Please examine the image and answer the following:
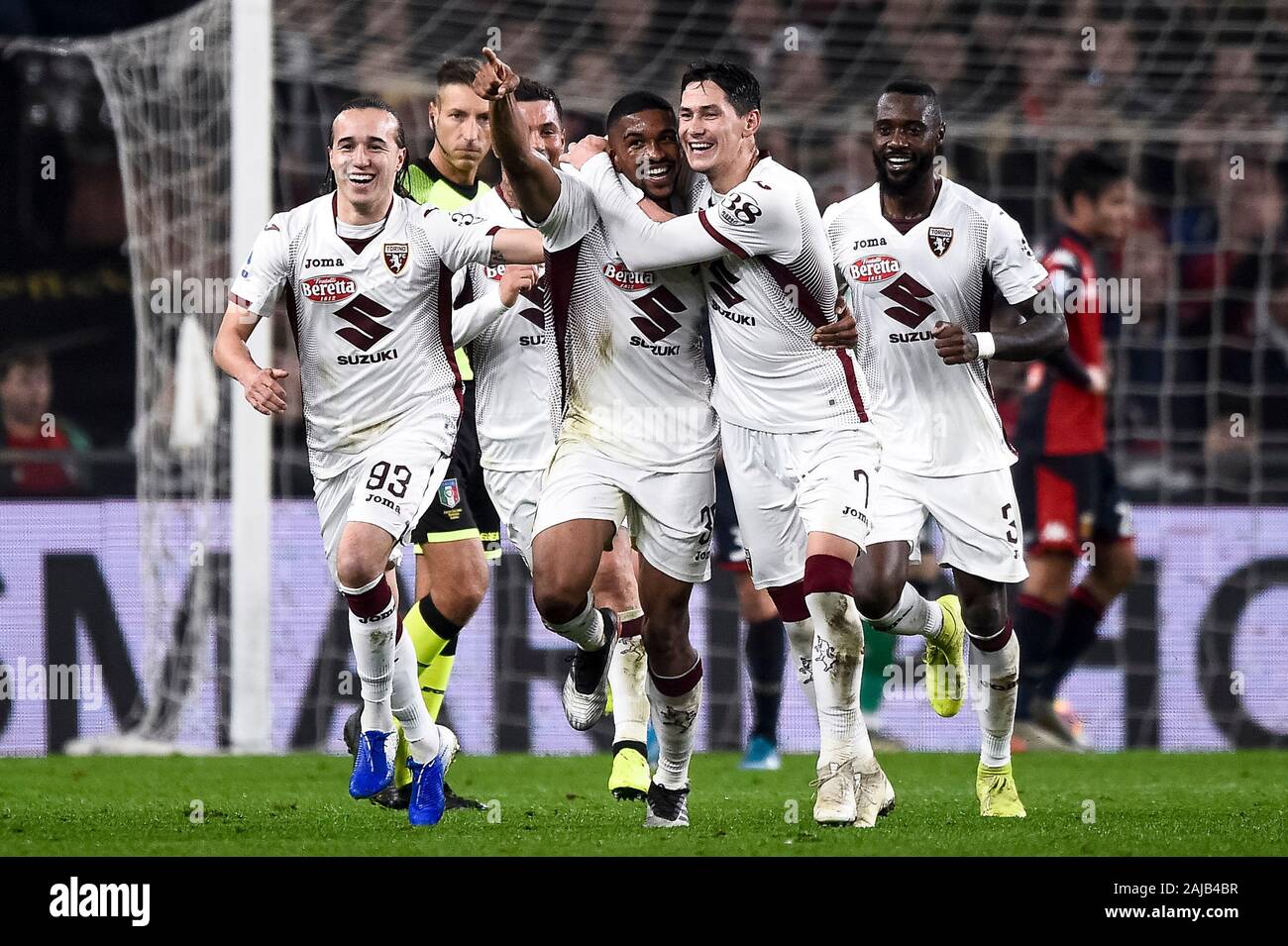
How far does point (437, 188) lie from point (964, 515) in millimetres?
2175

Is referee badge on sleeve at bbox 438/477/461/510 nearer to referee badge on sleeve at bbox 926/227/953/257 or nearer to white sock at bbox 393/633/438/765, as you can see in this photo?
white sock at bbox 393/633/438/765

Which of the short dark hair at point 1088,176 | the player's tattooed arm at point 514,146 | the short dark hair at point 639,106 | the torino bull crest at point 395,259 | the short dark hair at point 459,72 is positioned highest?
the short dark hair at point 459,72

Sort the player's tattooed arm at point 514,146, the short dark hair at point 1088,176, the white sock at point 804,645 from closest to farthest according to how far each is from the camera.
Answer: the player's tattooed arm at point 514,146
the white sock at point 804,645
the short dark hair at point 1088,176

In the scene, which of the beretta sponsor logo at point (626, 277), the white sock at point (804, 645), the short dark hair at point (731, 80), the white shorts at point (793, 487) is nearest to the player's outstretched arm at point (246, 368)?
the beretta sponsor logo at point (626, 277)

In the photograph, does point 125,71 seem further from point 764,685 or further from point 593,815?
point 593,815

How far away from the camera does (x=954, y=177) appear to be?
12.8 metres

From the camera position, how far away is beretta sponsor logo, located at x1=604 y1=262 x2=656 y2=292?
6.18m

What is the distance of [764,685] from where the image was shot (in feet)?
30.4

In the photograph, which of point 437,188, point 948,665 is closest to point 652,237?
point 437,188

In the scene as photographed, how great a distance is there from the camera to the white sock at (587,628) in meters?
6.34

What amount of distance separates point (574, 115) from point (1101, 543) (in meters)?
4.35

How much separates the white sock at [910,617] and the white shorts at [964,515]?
17 cm

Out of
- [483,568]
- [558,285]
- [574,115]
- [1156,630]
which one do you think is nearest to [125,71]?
[574,115]

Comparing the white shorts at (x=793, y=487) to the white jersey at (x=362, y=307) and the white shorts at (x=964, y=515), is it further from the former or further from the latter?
the white jersey at (x=362, y=307)
